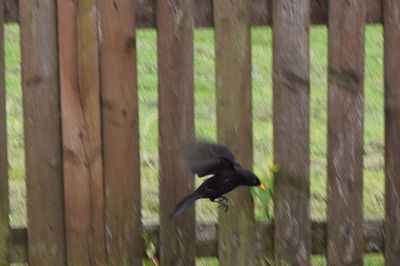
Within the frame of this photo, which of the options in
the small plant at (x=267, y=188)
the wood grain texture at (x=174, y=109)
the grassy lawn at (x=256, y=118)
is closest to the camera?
the wood grain texture at (x=174, y=109)

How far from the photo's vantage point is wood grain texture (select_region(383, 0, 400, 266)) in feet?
14.0

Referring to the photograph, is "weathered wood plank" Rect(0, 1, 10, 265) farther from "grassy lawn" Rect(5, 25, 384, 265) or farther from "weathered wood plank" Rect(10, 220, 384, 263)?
"grassy lawn" Rect(5, 25, 384, 265)

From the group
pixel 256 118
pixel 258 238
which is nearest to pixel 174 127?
pixel 258 238

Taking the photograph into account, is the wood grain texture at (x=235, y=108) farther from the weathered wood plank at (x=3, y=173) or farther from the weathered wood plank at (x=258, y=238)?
the weathered wood plank at (x=3, y=173)

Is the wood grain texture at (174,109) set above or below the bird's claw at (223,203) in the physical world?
above

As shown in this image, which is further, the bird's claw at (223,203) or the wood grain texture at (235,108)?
the bird's claw at (223,203)

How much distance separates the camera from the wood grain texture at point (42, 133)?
429cm

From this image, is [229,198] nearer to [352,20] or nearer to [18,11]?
[352,20]

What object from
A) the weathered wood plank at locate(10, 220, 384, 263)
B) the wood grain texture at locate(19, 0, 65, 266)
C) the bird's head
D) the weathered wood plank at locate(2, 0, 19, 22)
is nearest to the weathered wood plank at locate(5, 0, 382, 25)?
the weathered wood plank at locate(2, 0, 19, 22)

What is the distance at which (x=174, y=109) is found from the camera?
4.32 meters

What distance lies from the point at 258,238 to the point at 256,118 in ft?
7.14

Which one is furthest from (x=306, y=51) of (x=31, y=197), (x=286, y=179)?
(x=31, y=197)

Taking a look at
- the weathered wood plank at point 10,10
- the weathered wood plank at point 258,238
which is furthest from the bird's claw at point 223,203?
the weathered wood plank at point 10,10

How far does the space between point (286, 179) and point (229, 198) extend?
0.85 ft
